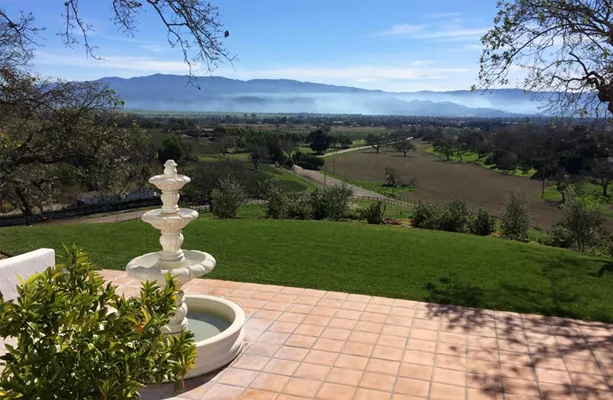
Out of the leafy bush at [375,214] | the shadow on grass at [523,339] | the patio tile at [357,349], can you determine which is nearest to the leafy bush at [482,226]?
the leafy bush at [375,214]

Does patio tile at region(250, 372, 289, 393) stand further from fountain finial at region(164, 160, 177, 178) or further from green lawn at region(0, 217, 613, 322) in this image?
green lawn at region(0, 217, 613, 322)

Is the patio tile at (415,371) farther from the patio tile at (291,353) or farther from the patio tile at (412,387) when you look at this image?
the patio tile at (291,353)

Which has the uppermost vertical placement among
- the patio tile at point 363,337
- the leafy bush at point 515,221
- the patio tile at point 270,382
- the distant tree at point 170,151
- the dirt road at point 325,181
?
the patio tile at point 270,382

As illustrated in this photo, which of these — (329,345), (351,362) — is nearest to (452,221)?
(329,345)

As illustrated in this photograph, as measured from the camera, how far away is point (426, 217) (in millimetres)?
16031

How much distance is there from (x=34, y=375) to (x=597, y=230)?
61.6 ft

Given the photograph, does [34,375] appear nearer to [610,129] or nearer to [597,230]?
[610,129]

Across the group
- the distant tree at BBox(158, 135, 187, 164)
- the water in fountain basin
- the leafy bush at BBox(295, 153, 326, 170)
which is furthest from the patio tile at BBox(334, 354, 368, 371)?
the leafy bush at BBox(295, 153, 326, 170)

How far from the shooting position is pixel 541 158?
192ft

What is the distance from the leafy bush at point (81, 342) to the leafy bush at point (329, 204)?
A: 13740 millimetres

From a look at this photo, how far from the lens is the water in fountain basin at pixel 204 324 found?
598cm

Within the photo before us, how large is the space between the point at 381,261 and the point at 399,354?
401 cm

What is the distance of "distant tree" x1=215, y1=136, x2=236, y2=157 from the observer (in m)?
73.1

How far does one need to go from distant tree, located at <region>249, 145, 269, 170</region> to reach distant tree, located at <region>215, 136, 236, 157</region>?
6414mm
